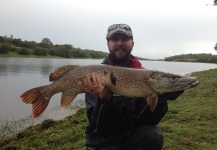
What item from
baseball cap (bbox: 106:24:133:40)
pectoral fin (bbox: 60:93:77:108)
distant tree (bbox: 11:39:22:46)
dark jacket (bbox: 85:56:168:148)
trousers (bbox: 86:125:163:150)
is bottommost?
trousers (bbox: 86:125:163:150)

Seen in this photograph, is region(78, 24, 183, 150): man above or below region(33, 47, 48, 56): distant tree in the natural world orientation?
below

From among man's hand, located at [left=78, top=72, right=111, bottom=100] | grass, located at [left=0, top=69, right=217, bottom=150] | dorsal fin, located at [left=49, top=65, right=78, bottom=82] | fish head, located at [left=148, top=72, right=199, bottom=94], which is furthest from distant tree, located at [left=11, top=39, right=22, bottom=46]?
fish head, located at [left=148, top=72, right=199, bottom=94]

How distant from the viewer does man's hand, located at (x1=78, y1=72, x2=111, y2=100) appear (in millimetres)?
3354

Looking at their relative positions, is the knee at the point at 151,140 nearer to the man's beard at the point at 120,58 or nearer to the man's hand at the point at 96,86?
the man's hand at the point at 96,86

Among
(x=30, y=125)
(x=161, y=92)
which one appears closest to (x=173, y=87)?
(x=161, y=92)

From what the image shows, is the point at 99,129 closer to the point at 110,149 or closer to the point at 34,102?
the point at 110,149

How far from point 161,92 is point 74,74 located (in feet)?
4.02

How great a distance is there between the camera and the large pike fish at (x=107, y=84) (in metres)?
3.41

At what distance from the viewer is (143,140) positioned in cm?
354

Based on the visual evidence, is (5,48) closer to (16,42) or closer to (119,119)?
(16,42)

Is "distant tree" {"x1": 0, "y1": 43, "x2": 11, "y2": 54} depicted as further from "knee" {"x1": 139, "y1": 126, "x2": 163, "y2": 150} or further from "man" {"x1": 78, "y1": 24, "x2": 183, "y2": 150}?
"knee" {"x1": 139, "y1": 126, "x2": 163, "y2": 150}

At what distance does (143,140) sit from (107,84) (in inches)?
37.2

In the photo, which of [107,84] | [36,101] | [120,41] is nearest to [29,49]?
[120,41]

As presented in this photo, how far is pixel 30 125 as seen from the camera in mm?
8195
